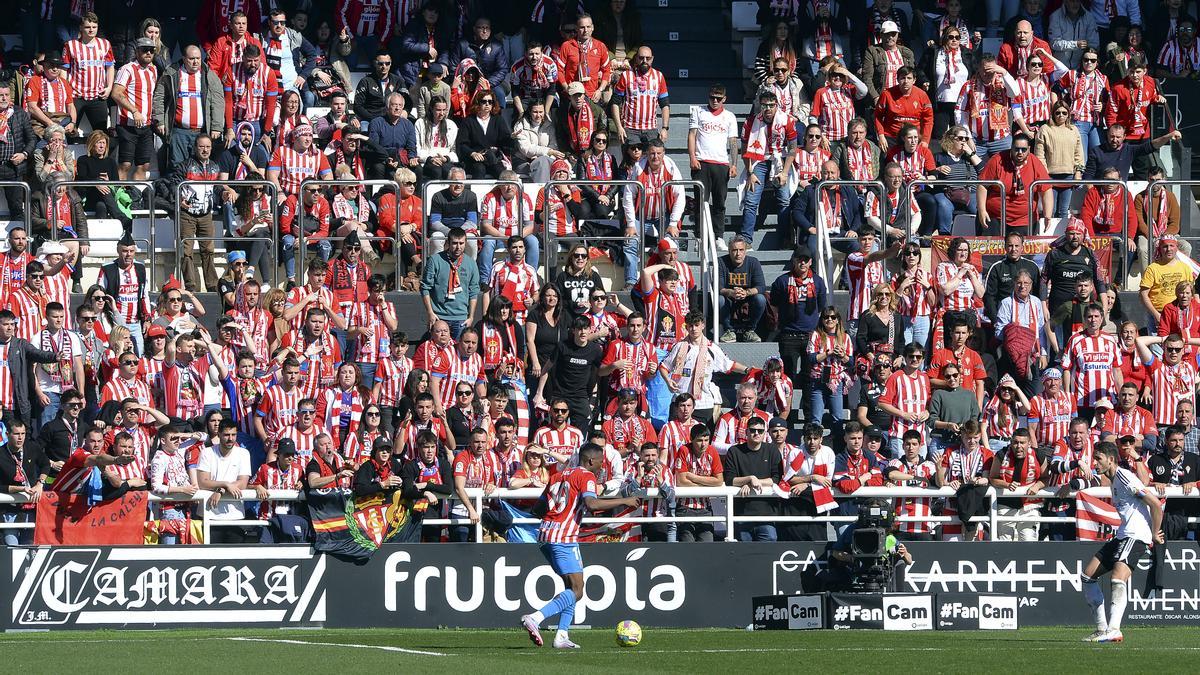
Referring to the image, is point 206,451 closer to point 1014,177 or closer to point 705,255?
point 705,255

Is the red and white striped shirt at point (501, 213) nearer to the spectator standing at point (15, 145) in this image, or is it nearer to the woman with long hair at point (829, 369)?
the woman with long hair at point (829, 369)

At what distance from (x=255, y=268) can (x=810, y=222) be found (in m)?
6.08

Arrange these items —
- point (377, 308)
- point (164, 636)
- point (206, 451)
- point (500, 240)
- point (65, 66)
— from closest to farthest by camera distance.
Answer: point (164, 636) → point (206, 451) → point (377, 308) → point (500, 240) → point (65, 66)

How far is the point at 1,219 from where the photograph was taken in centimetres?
2339

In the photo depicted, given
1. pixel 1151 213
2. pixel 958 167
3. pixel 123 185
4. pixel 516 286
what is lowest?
pixel 516 286

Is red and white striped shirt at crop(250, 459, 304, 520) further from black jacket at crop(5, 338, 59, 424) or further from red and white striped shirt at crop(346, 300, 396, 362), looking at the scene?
black jacket at crop(5, 338, 59, 424)

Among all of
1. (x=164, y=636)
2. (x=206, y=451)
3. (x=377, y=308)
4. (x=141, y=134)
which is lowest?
(x=164, y=636)

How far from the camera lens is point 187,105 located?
77.2 ft

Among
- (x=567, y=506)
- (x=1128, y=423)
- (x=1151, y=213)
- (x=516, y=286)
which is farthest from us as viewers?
(x=1151, y=213)

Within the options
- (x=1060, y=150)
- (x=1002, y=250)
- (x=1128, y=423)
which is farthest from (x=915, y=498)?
(x=1060, y=150)

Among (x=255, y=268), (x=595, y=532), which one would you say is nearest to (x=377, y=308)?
(x=255, y=268)

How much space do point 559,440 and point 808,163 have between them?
5105 millimetres

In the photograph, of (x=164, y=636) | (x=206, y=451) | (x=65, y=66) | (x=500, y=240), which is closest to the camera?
(x=164, y=636)

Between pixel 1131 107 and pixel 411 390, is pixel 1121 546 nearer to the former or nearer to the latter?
pixel 411 390
